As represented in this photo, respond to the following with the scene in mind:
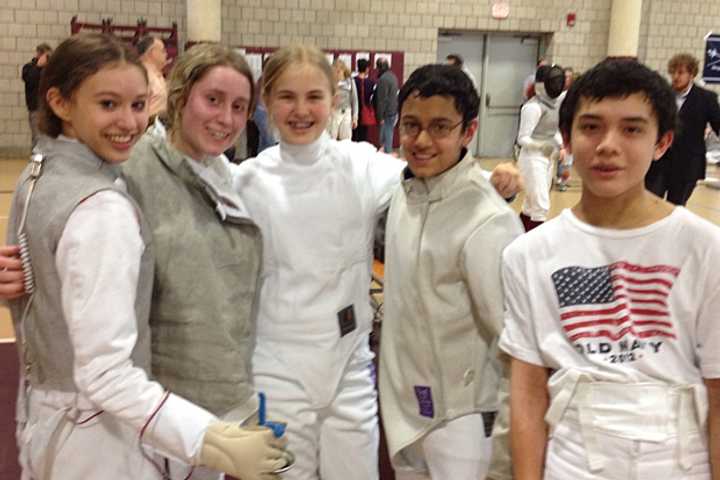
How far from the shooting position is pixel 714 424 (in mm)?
1271

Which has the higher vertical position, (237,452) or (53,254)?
(53,254)

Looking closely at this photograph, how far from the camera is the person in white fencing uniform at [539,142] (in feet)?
20.7

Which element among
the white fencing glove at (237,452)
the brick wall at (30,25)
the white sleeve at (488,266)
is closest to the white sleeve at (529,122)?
the white sleeve at (488,266)

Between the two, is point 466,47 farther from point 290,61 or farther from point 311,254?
point 311,254

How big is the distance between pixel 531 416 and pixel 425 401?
0.39 m

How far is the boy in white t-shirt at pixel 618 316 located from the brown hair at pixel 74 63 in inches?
36.7

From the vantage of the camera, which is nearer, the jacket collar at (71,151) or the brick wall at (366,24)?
the jacket collar at (71,151)

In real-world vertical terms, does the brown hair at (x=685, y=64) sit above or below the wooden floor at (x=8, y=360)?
above

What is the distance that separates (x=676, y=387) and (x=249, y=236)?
3.34 ft

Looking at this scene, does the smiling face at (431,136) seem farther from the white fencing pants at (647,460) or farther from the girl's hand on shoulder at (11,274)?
the girl's hand on shoulder at (11,274)

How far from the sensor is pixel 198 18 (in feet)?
37.0

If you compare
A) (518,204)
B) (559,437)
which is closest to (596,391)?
(559,437)

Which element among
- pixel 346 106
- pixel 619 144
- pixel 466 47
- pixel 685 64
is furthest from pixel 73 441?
pixel 466 47

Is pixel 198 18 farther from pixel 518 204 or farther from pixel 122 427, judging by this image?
pixel 122 427
